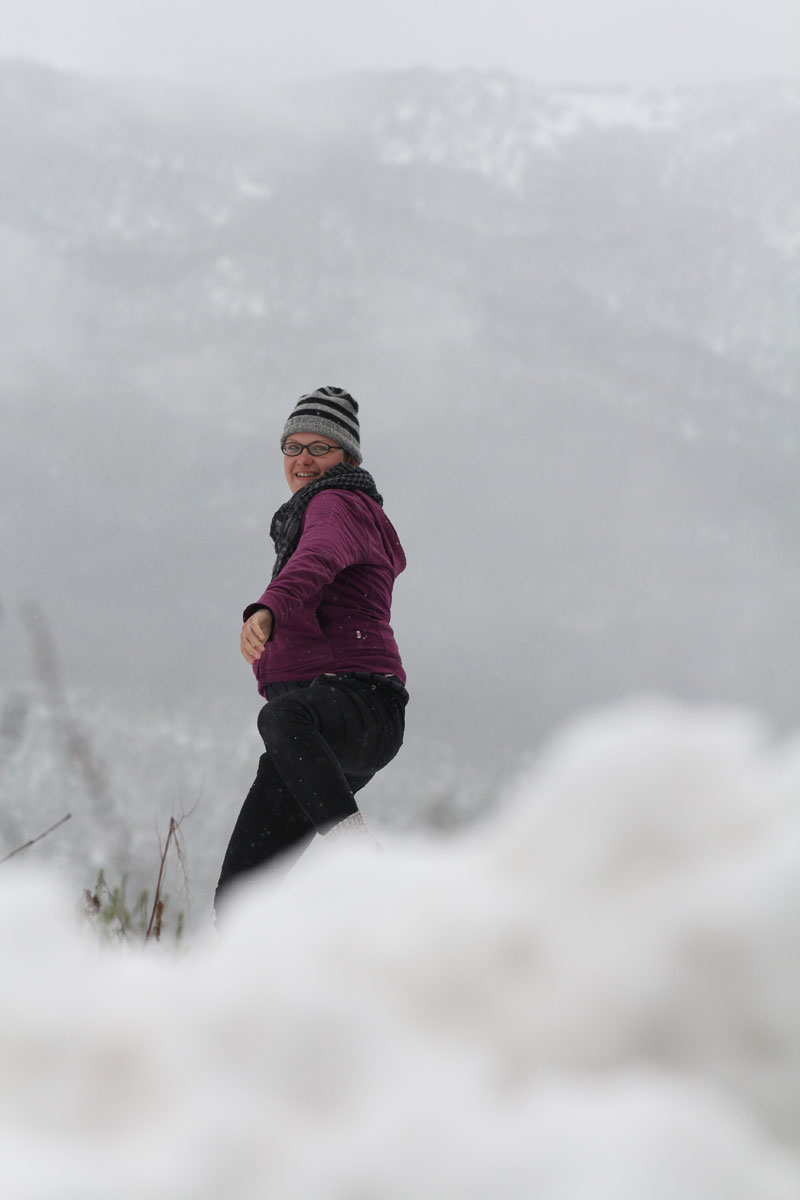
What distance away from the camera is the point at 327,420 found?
9.56 ft

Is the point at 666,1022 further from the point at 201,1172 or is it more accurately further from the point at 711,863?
the point at 201,1172

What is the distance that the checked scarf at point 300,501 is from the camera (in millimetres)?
2609

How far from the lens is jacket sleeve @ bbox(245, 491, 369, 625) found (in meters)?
2.15

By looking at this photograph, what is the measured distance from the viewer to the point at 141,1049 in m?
0.43

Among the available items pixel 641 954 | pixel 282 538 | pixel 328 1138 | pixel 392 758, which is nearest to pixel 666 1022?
pixel 641 954

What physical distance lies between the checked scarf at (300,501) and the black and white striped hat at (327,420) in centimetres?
15

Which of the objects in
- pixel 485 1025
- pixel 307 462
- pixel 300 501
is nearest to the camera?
pixel 485 1025

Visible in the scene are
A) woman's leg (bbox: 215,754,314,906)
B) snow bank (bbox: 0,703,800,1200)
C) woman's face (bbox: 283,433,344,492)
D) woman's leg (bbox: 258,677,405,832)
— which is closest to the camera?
snow bank (bbox: 0,703,800,1200)

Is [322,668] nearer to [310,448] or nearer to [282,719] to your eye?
[282,719]

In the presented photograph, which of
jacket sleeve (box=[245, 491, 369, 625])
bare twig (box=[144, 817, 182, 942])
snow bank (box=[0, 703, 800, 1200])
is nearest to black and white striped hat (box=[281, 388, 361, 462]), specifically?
jacket sleeve (box=[245, 491, 369, 625])

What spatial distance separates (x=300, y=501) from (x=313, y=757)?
0.84 m

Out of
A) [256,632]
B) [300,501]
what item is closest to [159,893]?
[256,632]

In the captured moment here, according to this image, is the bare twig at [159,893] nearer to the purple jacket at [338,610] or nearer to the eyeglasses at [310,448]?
the purple jacket at [338,610]

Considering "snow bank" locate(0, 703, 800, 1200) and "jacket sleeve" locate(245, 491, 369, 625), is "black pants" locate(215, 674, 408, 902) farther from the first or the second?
"snow bank" locate(0, 703, 800, 1200)
